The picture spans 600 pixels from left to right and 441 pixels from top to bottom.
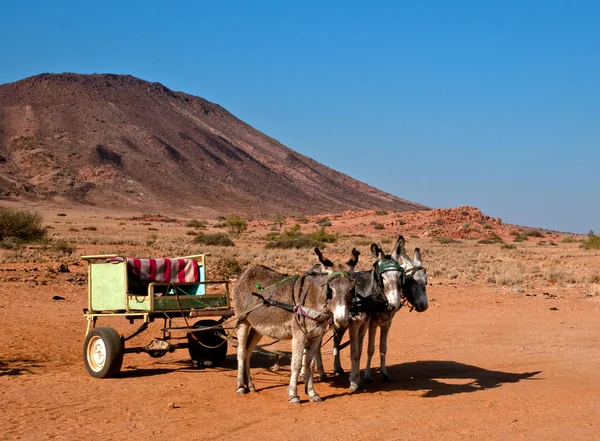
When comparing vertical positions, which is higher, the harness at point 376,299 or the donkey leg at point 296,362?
the harness at point 376,299

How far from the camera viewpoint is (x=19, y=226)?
36375 mm

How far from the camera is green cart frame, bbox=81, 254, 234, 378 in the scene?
1119cm

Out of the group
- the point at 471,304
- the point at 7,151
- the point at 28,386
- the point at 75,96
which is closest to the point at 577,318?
the point at 471,304

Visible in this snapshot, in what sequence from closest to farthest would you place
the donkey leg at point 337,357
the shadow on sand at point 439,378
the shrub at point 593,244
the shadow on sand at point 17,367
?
the shadow on sand at point 439,378 < the donkey leg at point 337,357 < the shadow on sand at point 17,367 < the shrub at point 593,244

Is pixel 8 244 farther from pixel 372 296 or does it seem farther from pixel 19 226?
pixel 372 296

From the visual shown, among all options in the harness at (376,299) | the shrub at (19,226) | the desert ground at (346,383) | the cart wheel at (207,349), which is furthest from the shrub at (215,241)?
the harness at (376,299)

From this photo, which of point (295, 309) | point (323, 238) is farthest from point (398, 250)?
point (323, 238)

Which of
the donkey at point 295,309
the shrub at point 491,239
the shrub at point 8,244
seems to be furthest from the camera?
the shrub at point 491,239

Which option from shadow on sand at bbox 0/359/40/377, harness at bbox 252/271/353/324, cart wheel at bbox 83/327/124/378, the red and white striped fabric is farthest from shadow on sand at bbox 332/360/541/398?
shadow on sand at bbox 0/359/40/377

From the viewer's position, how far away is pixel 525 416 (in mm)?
8711

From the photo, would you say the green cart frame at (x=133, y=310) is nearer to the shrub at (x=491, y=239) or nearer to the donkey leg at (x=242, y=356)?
the donkey leg at (x=242, y=356)

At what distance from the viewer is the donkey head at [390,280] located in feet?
31.9

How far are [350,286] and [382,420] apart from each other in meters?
1.68

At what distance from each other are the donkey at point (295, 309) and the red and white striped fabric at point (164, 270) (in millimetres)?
2037
